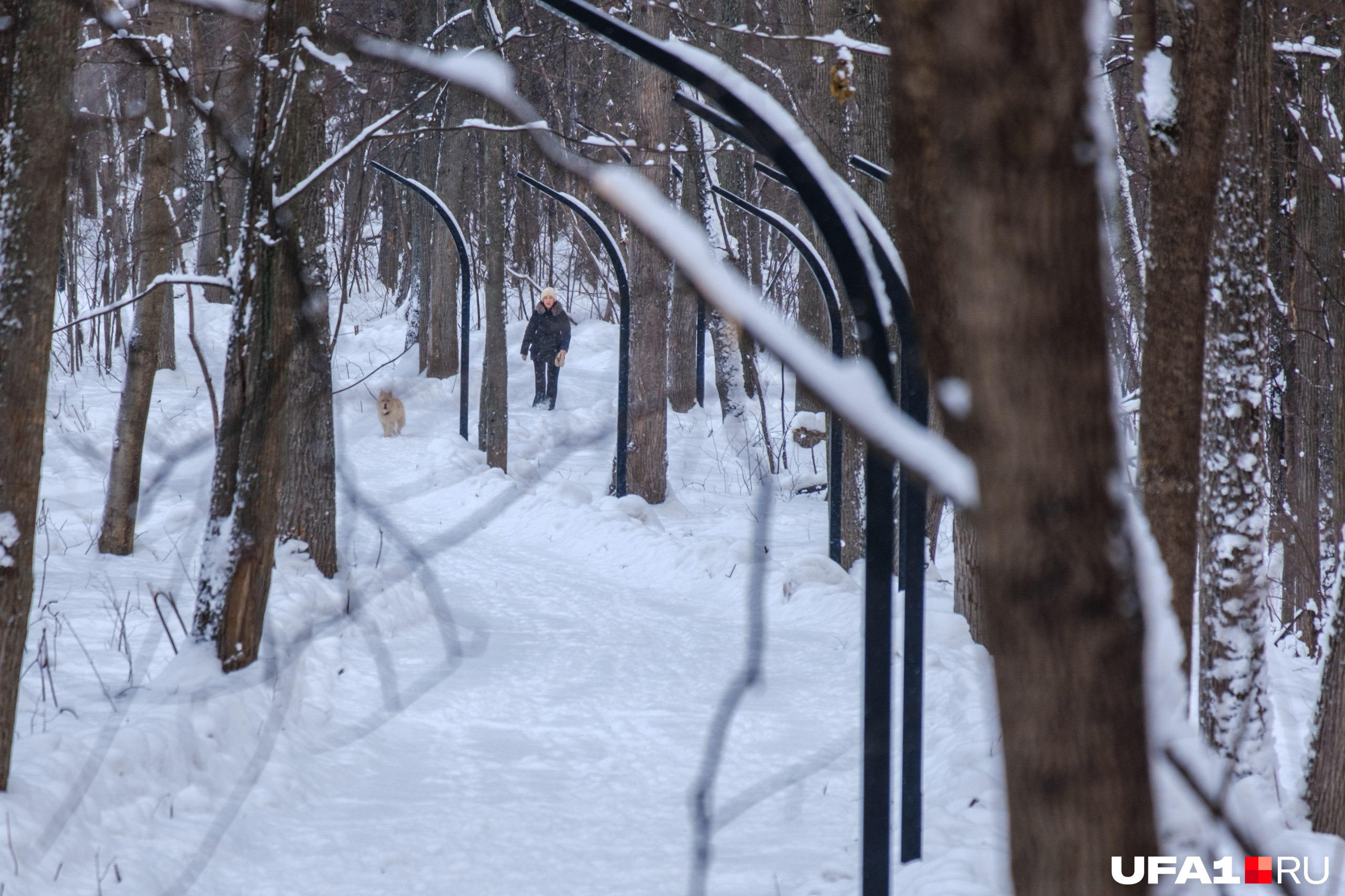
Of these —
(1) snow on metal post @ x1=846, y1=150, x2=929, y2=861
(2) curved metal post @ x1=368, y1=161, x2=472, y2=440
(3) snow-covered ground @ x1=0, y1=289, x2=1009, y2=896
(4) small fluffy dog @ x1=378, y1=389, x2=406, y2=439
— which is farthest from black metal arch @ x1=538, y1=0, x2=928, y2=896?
(4) small fluffy dog @ x1=378, y1=389, x2=406, y2=439

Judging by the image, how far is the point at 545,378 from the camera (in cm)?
1750

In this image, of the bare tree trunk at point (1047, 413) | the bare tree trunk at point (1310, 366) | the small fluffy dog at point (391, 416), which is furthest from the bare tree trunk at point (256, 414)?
the small fluffy dog at point (391, 416)

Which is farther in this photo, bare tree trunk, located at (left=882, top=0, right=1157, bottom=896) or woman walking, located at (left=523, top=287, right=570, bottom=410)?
woman walking, located at (left=523, top=287, right=570, bottom=410)

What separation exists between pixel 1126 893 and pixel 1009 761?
9 centimetres

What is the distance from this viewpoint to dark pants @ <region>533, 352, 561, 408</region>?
1708 centimetres

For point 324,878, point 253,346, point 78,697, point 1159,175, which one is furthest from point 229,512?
point 1159,175

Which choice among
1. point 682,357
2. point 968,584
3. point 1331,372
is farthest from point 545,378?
point 968,584

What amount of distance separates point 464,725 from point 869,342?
404cm

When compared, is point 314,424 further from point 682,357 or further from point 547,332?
point 682,357

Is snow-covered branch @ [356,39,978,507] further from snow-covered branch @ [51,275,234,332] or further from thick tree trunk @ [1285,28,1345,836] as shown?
snow-covered branch @ [51,275,234,332]

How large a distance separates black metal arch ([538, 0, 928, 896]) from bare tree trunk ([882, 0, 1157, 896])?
842mm

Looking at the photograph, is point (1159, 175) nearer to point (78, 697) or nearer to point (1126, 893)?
point (1126, 893)

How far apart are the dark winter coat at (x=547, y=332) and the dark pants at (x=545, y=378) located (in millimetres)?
96

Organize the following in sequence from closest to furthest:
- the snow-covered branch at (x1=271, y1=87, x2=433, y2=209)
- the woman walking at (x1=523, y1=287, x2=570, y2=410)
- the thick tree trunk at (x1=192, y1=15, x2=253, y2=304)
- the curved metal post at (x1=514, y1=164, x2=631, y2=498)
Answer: the snow-covered branch at (x1=271, y1=87, x2=433, y2=209) → the thick tree trunk at (x1=192, y1=15, x2=253, y2=304) → the curved metal post at (x1=514, y1=164, x2=631, y2=498) → the woman walking at (x1=523, y1=287, x2=570, y2=410)
